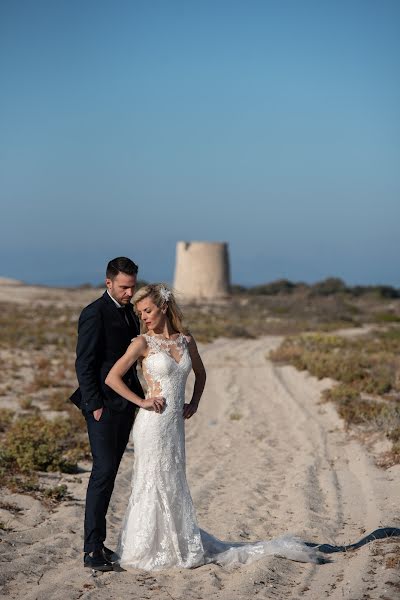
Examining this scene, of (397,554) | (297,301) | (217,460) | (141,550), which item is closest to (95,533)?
(141,550)

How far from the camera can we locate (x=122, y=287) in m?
5.98

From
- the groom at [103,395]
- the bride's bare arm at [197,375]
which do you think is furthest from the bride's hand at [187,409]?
the groom at [103,395]

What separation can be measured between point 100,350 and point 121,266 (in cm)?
58

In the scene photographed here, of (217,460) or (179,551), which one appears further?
(217,460)

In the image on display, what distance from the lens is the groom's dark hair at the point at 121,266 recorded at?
5934mm

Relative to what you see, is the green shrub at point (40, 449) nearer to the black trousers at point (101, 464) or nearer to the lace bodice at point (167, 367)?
the black trousers at point (101, 464)

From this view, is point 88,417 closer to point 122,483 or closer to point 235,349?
point 122,483

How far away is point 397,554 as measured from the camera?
6.09 m

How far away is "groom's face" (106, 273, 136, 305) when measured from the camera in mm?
5961

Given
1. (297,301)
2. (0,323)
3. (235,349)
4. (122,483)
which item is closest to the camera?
(122,483)

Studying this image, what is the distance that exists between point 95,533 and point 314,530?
88.0 inches

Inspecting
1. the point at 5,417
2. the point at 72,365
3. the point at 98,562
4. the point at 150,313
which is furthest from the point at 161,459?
the point at 72,365

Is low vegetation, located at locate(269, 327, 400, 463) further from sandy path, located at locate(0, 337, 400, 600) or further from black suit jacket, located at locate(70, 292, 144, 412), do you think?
black suit jacket, located at locate(70, 292, 144, 412)

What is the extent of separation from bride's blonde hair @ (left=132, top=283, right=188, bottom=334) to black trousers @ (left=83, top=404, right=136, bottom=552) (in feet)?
2.05
